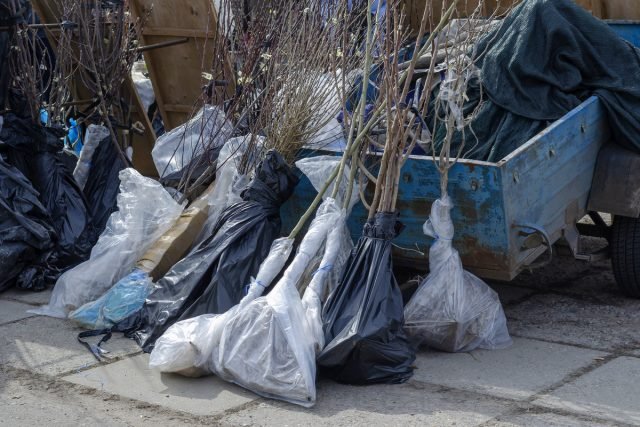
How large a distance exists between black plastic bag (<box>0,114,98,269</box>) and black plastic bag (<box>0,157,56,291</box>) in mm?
125

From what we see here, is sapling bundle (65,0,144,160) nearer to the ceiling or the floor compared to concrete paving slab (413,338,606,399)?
nearer to the ceiling

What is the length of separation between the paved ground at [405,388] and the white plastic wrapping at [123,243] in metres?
0.25

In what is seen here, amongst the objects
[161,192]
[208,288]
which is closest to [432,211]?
[208,288]

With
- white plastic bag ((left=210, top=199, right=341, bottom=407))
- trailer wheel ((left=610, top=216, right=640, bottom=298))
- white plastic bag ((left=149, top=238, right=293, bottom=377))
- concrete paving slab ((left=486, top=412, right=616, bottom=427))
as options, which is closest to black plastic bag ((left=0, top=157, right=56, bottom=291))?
white plastic bag ((left=149, top=238, right=293, bottom=377))

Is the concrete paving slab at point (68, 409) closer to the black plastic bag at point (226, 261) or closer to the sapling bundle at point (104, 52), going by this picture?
the black plastic bag at point (226, 261)

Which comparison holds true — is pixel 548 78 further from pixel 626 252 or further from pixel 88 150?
pixel 88 150

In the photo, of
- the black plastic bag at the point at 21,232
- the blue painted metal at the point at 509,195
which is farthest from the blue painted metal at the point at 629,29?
the black plastic bag at the point at 21,232

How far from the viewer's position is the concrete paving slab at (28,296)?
225 inches

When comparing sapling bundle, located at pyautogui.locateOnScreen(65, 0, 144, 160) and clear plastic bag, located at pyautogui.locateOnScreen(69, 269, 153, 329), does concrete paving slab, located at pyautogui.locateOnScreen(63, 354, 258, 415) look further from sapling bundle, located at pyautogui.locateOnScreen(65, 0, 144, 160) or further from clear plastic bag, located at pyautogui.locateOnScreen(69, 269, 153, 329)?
sapling bundle, located at pyautogui.locateOnScreen(65, 0, 144, 160)

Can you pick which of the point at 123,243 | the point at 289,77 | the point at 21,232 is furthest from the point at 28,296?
the point at 289,77

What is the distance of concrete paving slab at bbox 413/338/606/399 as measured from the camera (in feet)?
13.8

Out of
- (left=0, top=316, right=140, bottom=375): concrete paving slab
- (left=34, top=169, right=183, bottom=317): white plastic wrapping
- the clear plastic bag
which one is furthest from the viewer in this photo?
(left=34, top=169, right=183, bottom=317): white plastic wrapping

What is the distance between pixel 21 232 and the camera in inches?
231

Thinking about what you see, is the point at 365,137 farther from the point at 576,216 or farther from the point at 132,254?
the point at 132,254
